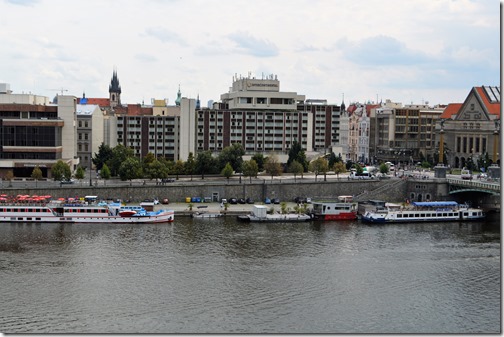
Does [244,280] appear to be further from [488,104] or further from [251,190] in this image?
[488,104]

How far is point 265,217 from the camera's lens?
47844mm

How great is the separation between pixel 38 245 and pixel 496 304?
827 inches

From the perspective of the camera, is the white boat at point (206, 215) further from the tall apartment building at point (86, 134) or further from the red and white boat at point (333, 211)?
the tall apartment building at point (86, 134)

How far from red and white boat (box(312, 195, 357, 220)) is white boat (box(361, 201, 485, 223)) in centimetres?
→ 97

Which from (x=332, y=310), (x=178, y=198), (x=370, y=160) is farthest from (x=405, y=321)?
(x=370, y=160)

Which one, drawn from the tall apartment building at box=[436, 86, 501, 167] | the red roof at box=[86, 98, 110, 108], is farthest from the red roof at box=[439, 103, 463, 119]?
the red roof at box=[86, 98, 110, 108]

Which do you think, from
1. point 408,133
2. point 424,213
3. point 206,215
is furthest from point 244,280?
point 408,133

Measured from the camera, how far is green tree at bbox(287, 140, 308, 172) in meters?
66.9

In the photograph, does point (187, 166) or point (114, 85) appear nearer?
point (187, 166)

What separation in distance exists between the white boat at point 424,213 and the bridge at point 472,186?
1.39 metres

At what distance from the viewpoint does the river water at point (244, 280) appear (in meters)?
27.4

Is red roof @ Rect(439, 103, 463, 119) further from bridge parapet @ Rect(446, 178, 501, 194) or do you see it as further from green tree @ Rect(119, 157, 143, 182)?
green tree @ Rect(119, 157, 143, 182)

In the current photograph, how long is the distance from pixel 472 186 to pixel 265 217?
14.6 metres

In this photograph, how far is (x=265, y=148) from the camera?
2931 inches
